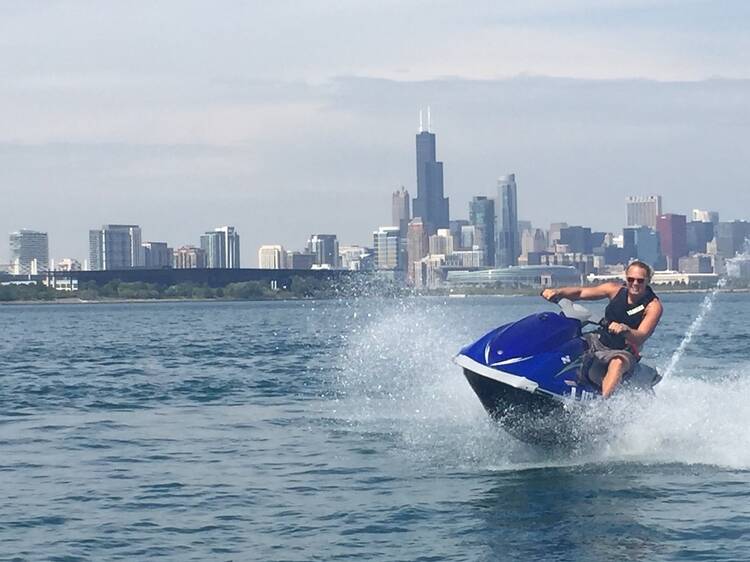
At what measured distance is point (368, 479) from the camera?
1427cm

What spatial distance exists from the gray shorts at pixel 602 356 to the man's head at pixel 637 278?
582 mm

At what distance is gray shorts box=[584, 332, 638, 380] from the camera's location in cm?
1425

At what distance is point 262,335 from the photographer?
52562 mm

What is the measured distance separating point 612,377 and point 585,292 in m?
1.13

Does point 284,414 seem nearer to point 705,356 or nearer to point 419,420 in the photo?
point 419,420

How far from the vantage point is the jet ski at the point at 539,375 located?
13945mm

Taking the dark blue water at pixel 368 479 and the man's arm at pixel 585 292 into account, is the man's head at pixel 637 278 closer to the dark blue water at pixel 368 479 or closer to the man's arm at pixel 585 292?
the man's arm at pixel 585 292

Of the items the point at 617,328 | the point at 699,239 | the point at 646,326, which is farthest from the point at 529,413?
the point at 699,239

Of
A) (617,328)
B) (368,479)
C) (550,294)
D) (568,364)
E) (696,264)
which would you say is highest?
(696,264)

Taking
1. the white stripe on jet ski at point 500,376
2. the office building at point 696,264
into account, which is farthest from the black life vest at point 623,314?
the office building at point 696,264

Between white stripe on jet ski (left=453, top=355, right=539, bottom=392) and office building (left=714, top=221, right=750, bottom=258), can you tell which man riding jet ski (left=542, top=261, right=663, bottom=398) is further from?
office building (left=714, top=221, right=750, bottom=258)

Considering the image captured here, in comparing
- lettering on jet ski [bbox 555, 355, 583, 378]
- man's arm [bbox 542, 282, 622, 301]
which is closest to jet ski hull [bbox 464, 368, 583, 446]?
lettering on jet ski [bbox 555, 355, 583, 378]

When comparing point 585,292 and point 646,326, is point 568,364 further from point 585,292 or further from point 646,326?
point 585,292

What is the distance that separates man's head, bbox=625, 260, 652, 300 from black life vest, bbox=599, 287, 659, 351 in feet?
0.28
